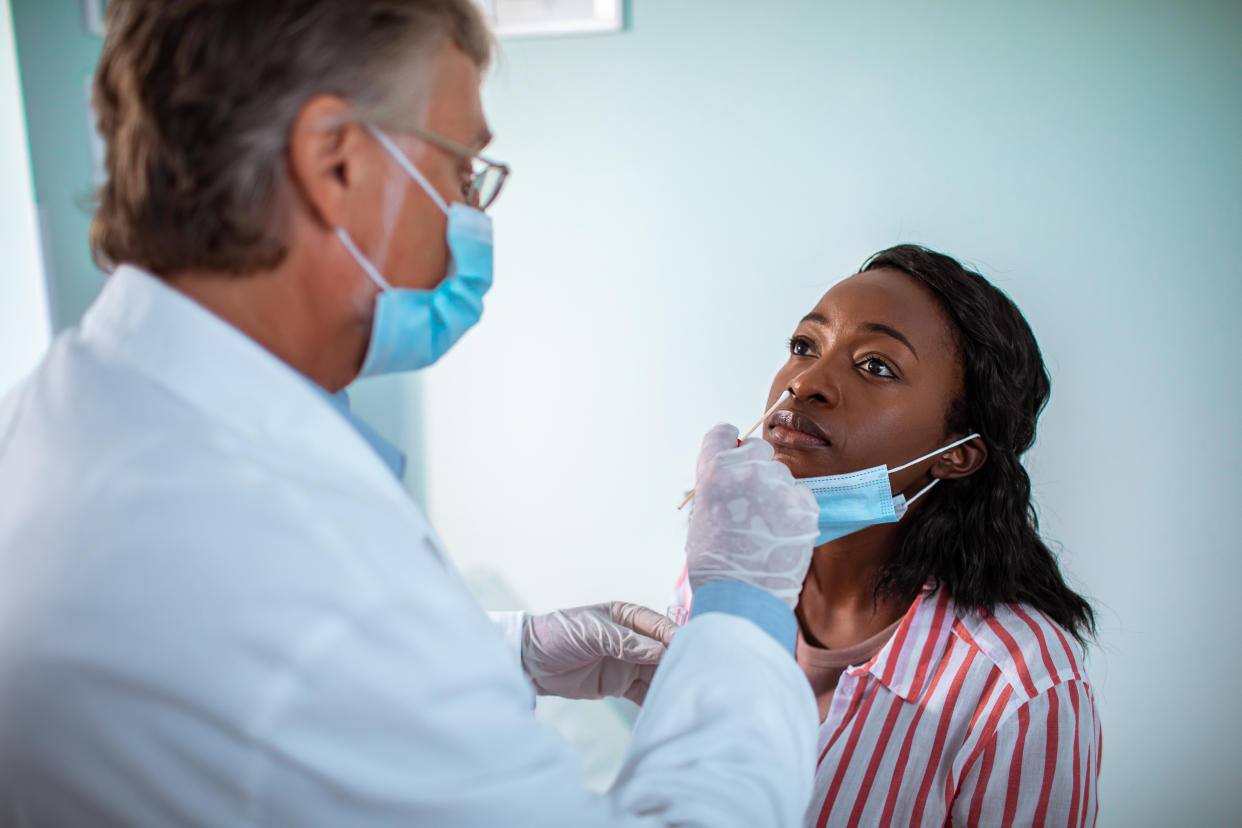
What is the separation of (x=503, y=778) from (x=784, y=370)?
36.6 inches

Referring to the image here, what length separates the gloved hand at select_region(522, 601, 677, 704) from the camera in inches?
50.6

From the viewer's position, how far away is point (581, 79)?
1.74 metres

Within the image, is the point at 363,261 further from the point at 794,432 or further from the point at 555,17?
the point at 555,17

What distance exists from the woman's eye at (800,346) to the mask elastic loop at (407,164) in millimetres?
754

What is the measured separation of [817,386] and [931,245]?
0.57 metres

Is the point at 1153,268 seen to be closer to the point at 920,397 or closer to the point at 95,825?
the point at 920,397

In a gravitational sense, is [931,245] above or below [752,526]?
above

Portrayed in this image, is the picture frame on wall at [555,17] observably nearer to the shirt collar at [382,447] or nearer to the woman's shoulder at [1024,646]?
the shirt collar at [382,447]

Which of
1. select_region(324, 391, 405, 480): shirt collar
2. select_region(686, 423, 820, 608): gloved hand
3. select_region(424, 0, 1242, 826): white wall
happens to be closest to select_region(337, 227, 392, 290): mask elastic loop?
select_region(324, 391, 405, 480): shirt collar

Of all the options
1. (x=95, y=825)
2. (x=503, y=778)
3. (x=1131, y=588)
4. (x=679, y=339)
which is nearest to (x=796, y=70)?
(x=679, y=339)

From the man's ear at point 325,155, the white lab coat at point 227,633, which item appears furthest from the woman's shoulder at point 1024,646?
the man's ear at point 325,155

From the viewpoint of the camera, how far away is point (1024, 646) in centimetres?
107

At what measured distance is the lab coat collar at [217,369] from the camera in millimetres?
605

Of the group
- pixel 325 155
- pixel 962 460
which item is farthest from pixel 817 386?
pixel 325 155
